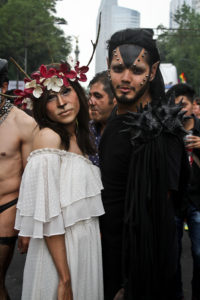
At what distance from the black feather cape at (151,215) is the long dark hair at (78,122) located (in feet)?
1.55

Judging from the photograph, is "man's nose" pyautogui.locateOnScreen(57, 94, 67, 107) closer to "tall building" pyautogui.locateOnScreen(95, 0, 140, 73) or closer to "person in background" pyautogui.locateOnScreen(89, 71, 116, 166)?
"tall building" pyautogui.locateOnScreen(95, 0, 140, 73)

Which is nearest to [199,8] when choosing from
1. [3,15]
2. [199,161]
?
[3,15]

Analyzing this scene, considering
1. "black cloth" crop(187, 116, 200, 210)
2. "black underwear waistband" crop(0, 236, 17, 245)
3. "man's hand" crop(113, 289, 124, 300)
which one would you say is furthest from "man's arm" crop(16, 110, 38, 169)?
"black cloth" crop(187, 116, 200, 210)

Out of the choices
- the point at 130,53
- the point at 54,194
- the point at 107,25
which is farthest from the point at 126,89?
the point at 107,25

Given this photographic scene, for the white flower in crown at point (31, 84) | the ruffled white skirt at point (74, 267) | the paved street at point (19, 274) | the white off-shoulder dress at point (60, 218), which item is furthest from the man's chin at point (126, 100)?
the paved street at point (19, 274)

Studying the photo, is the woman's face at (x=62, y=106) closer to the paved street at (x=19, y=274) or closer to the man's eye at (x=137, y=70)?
the man's eye at (x=137, y=70)

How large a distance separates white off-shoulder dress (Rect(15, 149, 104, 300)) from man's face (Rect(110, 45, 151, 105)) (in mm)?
474

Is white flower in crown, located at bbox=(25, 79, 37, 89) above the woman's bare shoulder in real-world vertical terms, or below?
above

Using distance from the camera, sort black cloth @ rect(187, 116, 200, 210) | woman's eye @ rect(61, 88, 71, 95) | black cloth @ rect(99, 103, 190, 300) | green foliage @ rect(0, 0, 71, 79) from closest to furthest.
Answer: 1. black cloth @ rect(99, 103, 190, 300)
2. woman's eye @ rect(61, 88, 71, 95)
3. black cloth @ rect(187, 116, 200, 210)
4. green foliage @ rect(0, 0, 71, 79)

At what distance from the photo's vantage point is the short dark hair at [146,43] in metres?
2.21

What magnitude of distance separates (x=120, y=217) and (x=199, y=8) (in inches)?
3163

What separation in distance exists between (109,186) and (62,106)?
1.91ft

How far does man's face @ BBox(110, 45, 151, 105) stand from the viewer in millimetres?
2168

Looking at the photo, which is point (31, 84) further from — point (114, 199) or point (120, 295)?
point (120, 295)
